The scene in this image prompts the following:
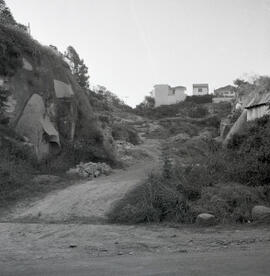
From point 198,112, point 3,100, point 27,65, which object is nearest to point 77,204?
point 3,100

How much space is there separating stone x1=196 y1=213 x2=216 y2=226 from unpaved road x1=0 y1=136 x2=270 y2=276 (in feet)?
0.93

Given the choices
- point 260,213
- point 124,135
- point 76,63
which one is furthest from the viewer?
point 76,63

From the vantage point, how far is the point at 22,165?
1705 cm

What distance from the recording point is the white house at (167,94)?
81.1m

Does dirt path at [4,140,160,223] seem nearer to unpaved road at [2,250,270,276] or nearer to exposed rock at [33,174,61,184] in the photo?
exposed rock at [33,174,61,184]

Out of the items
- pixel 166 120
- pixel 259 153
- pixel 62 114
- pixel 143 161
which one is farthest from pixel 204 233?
pixel 166 120

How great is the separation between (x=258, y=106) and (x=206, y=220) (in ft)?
50.2

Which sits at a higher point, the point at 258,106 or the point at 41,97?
the point at 258,106

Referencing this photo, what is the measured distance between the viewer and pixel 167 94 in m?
81.4

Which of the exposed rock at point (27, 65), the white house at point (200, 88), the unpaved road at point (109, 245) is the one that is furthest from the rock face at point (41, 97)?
the white house at point (200, 88)

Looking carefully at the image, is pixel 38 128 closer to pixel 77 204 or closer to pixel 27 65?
pixel 27 65

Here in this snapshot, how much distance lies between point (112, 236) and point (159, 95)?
73417 millimetres

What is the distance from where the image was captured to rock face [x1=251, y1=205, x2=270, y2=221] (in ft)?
34.2

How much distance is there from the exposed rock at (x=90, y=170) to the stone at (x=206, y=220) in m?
8.72
